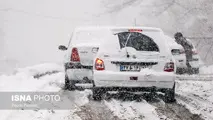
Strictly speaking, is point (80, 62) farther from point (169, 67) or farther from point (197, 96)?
point (197, 96)

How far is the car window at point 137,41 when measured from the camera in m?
10.1

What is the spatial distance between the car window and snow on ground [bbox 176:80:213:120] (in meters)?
1.29

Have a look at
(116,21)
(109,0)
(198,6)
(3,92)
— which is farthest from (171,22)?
(116,21)

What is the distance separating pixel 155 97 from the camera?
1068 centimetres

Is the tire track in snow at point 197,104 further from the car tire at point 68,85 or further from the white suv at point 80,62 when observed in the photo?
the car tire at point 68,85

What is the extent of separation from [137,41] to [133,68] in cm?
82

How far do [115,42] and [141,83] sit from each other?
107cm

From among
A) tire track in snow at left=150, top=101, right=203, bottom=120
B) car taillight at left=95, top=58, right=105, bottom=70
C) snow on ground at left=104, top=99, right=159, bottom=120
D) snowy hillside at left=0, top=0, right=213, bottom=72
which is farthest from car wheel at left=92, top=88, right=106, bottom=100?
snowy hillside at left=0, top=0, right=213, bottom=72

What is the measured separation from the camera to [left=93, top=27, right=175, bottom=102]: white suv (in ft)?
31.6

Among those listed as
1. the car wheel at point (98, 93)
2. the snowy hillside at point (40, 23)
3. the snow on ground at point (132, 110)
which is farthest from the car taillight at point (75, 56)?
the snowy hillside at point (40, 23)

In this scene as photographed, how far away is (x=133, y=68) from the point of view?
9.66 metres

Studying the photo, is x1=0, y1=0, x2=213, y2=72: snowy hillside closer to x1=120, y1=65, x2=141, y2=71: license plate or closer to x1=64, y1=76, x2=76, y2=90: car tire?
x1=64, y1=76, x2=76, y2=90: car tire

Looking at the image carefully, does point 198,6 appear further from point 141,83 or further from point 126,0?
point 141,83

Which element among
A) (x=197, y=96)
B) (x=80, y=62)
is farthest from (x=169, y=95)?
(x=80, y=62)
